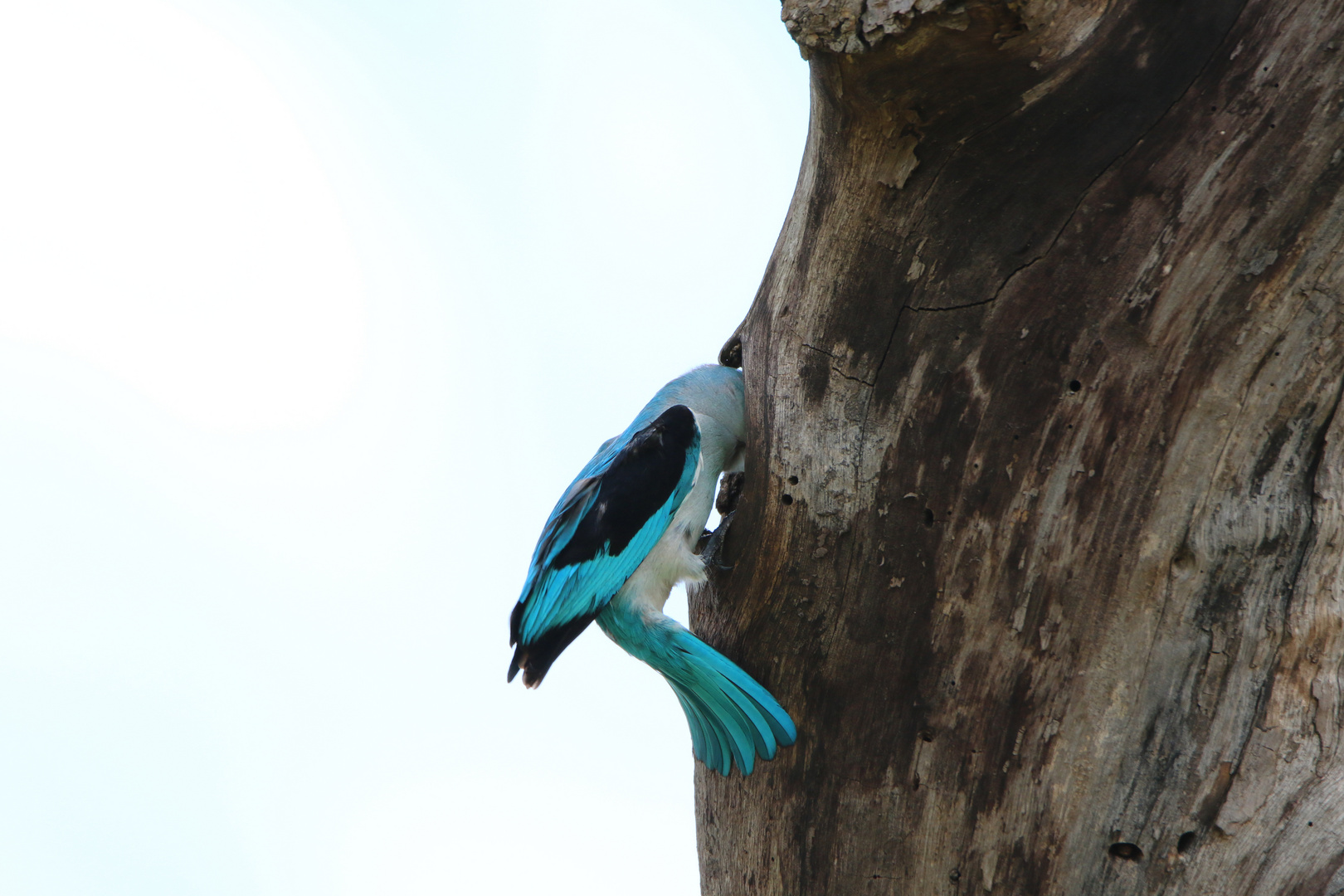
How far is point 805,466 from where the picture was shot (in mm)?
2260

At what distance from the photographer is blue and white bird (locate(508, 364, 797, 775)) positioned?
105 inches

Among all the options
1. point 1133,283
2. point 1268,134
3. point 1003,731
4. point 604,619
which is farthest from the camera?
point 604,619

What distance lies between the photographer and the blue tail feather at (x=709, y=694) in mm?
2322

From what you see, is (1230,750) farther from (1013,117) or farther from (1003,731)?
(1013,117)

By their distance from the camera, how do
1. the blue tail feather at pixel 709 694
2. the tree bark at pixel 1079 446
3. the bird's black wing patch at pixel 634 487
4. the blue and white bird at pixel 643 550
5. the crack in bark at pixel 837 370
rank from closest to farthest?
the tree bark at pixel 1079 446, the crack in bark at pixel 837 370, the blue tail feather at pixel 709 694, the blue and white bird at pixel 643 550, the bird's black wing patch at pixel 634 487

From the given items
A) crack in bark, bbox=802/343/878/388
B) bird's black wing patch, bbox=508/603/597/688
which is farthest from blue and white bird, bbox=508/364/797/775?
crack in bark, bbox=802/343/878/388

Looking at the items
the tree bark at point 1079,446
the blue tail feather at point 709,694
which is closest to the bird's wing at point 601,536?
the blue tail feather at point 709,694

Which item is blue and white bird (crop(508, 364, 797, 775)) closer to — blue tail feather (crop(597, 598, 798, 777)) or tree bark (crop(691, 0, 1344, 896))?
blue tail feather (crop(597, 598, 798, 777))

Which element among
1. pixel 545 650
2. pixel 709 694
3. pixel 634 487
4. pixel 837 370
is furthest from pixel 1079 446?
pixel 545 650

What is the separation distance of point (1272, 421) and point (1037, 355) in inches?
19.2

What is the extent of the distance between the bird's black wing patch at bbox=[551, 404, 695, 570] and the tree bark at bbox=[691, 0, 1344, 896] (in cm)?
66

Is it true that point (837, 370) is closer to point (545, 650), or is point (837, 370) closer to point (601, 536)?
point (601, 536)

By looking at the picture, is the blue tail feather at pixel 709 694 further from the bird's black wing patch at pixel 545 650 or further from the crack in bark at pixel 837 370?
the crack in bark at pixel 837 370

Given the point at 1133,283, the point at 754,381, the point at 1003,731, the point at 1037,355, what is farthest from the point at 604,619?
the point at 1133,283
